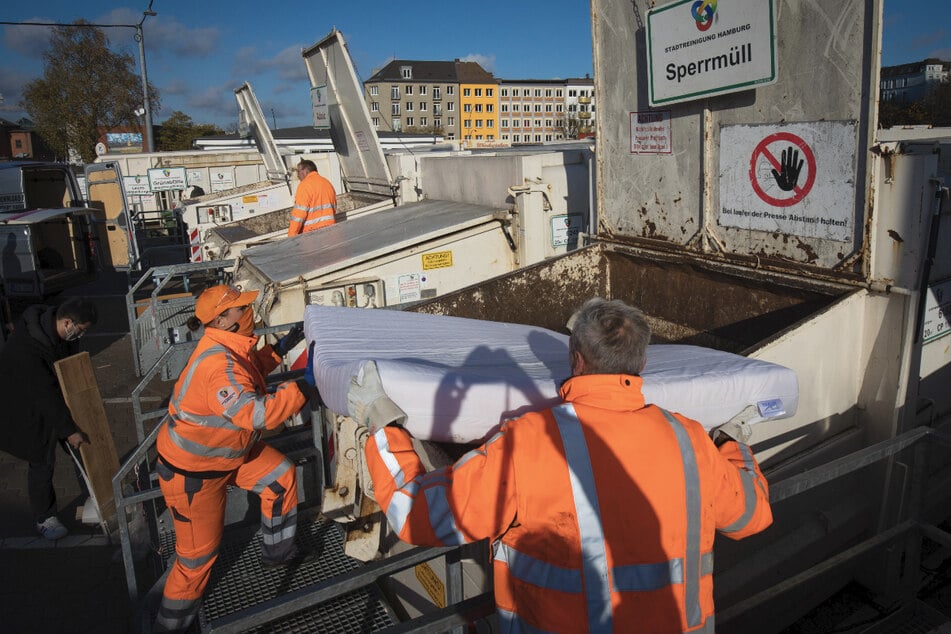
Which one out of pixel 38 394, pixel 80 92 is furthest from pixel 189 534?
pixel 80 92

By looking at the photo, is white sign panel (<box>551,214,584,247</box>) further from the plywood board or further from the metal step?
the plywood board

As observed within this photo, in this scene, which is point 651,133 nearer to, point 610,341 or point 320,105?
point 610,341

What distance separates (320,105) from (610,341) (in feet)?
27.2

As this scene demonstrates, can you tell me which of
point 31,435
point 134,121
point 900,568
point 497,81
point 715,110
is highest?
point 497,81

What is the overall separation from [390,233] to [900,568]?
13.6 ft

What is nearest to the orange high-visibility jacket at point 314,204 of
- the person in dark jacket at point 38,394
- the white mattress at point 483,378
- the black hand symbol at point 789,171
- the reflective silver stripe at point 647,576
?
the person in dark jacket at point 38,394

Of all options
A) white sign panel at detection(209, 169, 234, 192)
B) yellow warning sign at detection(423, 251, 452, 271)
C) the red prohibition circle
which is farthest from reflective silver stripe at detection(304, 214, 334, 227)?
white sign panel at detection(209, 169, 234, 192)

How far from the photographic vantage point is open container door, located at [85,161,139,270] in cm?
1327

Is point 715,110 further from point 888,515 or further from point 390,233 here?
point 390,233

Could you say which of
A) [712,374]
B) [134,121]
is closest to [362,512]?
[712,374]

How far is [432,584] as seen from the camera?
2.54 m

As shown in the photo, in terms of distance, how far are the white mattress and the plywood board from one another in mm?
2743

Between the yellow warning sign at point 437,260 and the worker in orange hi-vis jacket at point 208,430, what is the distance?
2.03 meters

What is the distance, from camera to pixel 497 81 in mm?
90688
